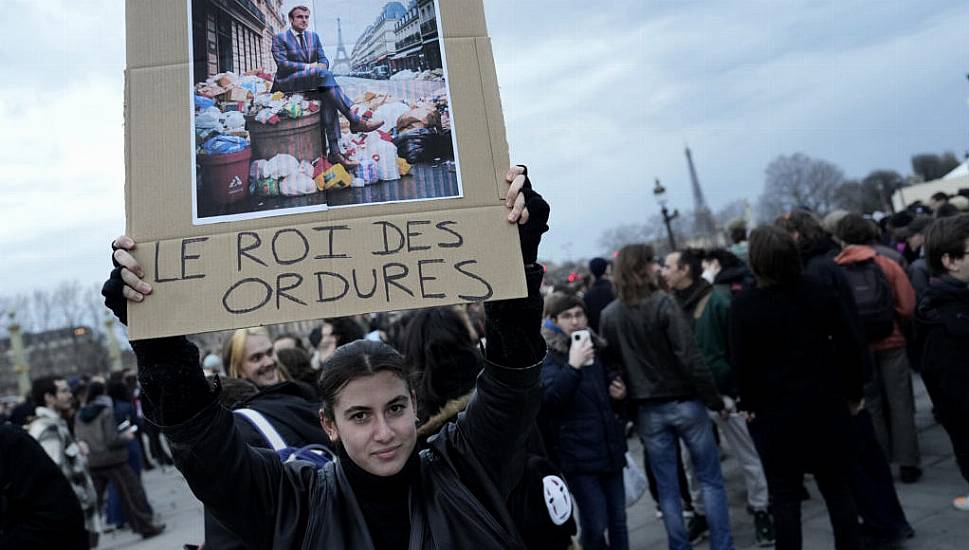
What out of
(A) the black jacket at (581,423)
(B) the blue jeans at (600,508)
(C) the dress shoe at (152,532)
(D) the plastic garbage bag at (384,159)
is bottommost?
(C) the dress shoe at (152,532)

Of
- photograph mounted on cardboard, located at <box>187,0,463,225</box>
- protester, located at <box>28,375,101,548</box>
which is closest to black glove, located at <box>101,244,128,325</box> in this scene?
photograph mounted on cardboard, located at <box>187,0,463,225</box>

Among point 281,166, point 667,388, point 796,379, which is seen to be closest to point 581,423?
point 667,388

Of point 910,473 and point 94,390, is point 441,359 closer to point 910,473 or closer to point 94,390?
point 910,473

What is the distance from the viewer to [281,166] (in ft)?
6.13

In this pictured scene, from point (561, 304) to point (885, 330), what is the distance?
→ 2.95m

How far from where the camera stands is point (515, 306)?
6.62ft

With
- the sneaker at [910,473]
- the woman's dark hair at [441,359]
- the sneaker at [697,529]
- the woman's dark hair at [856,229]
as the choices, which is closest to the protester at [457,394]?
the woman's dark hair at [441,359]

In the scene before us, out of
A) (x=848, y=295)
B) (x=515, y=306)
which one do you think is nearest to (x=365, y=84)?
(x=515, y=306)

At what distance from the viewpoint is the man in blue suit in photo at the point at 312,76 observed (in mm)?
1911

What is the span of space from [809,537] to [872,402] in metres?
1.46

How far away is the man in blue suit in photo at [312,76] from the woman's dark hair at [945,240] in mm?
3184

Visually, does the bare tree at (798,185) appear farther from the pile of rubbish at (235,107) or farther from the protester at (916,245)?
the pile of rubbish at (235,107)

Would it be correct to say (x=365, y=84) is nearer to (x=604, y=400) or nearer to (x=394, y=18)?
(x=394, y=18)

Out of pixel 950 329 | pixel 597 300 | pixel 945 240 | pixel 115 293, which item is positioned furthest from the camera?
pixel 597 300
